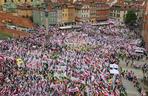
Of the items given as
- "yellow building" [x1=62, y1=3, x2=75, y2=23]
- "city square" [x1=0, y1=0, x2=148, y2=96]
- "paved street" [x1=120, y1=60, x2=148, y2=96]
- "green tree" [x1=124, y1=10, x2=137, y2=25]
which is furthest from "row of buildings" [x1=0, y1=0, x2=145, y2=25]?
"paved street" [x1=120, y1=60, x2=148, y2=96]

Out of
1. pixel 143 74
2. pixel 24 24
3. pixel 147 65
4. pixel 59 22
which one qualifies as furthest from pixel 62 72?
pixel 59 22

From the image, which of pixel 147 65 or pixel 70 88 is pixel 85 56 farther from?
pixel 70 88

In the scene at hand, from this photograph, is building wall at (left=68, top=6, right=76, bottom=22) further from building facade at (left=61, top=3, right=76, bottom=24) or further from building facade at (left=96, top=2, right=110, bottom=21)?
building facade at (left=96, top=2, right=110, bottom=21)

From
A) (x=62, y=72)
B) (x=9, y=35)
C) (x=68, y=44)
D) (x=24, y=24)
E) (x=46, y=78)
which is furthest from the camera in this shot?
(x=24, y=24)

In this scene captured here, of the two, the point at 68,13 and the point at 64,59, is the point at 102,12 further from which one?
the point at 64,59

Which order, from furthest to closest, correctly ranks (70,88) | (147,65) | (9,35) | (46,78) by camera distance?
1. (9,35)
2. (147,65)
3. (46,78)
4. (70,88)

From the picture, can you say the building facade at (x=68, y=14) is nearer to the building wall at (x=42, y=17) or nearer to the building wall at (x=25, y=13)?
the building wall at (x=42, y=17)
